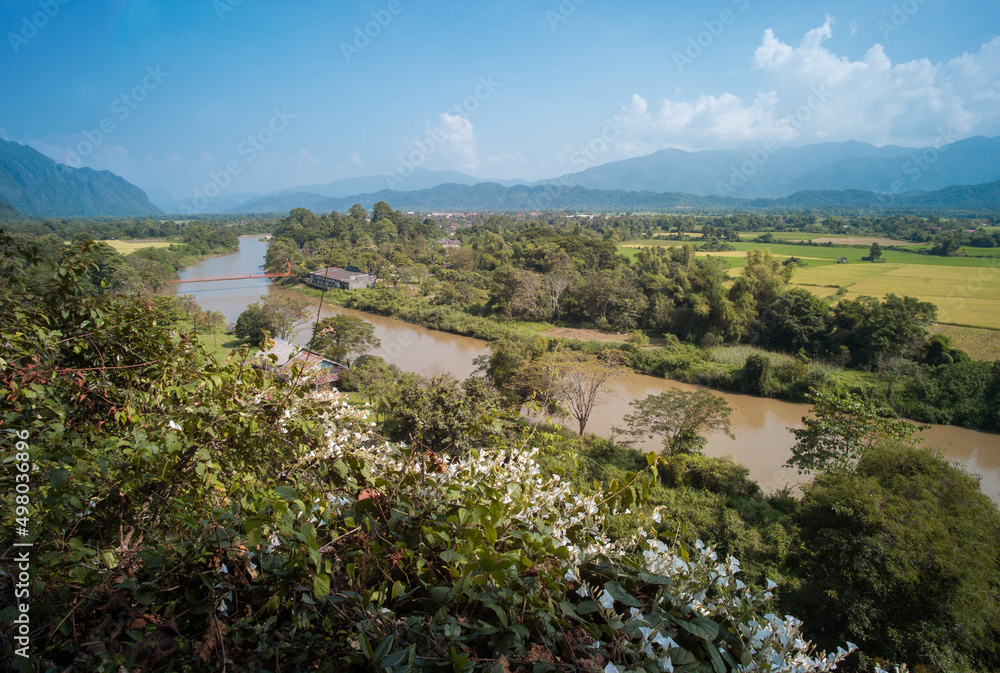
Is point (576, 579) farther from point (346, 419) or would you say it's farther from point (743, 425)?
point (743, 425)

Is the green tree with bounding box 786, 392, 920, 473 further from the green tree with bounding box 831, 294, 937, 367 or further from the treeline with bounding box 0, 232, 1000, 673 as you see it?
the treeline with bounding box 0, 232, 1000, 673

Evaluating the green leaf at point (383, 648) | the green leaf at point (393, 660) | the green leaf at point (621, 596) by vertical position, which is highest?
the green leaf at point (383, 648)

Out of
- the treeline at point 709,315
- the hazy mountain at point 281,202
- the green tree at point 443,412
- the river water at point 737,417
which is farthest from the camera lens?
the hazy mountain at point 281,202

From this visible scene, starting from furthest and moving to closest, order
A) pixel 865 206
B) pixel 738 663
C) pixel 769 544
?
pixel 865 206
pixel 769 544
pixel 738 663

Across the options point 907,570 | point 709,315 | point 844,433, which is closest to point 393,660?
point 907,570

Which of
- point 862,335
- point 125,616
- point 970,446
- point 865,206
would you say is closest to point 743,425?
point 970,446

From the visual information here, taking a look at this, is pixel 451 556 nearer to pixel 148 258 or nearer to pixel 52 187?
pixel 148 258

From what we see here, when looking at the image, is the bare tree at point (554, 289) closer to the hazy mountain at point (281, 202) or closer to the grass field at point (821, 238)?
the grass field at point (821, 238)

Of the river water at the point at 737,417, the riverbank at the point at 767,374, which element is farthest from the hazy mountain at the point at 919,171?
the river water at the point at 737,417
